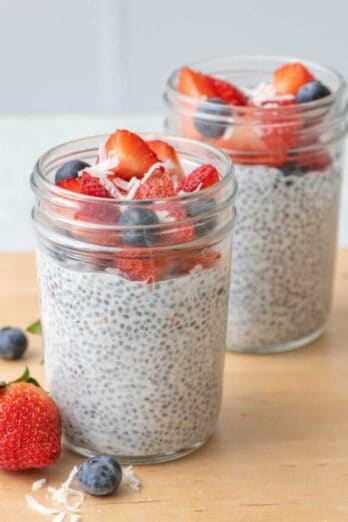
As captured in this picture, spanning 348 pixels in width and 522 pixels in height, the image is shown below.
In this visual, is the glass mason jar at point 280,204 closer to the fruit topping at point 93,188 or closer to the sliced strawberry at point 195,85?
the sliced strawberry at point 195,85

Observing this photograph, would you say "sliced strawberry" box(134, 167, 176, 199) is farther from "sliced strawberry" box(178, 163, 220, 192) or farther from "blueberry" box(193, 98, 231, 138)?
"blueberry" box(193, 98, 231, 138)

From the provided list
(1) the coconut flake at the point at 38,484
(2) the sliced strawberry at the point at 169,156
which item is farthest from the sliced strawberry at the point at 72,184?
(1) the coconut flake at the point at 38,484

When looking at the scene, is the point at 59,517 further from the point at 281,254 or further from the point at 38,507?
the point at 281,254

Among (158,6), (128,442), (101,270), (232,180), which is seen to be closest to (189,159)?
(232,180)

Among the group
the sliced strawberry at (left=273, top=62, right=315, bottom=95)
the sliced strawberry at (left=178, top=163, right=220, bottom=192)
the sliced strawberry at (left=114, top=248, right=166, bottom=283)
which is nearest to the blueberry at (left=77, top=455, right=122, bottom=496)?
the sliced strawberry at (left=114, top=248, right=166, bottom=283)

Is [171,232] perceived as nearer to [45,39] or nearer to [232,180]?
[232,180]

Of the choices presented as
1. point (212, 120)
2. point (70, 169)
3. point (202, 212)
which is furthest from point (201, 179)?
Answer: point (212, 120)
